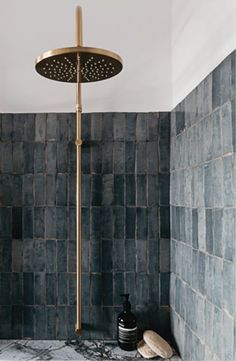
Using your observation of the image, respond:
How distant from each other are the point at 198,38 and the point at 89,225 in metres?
0.71

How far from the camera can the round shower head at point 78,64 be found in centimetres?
96

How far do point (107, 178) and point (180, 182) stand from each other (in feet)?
0.91

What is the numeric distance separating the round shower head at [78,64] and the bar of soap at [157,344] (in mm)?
857

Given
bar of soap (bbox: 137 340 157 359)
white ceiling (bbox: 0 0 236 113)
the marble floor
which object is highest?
white ceiling (bbox: 0 0 236 113)

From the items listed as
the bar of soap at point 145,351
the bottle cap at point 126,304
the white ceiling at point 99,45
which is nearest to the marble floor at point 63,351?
the bar of soap at point 145,351

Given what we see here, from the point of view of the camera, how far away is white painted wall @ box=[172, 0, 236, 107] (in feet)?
2.71

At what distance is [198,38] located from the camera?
1042 mm

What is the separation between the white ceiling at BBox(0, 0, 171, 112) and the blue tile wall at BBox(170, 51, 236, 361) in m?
0.16

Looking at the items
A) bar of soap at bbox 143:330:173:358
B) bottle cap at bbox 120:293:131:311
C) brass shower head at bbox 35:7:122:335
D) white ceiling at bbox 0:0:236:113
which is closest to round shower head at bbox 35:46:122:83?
brass shower head at bbox 35:7:122:335

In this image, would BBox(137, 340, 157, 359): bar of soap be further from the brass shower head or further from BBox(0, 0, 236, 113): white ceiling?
BBox(0, 0, 236, 113): white ceiling

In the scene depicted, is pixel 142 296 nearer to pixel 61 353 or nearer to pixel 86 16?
pixel 61 353

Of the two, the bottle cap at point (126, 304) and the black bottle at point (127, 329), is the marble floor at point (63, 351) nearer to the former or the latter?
the black bottle at point (127, 329)

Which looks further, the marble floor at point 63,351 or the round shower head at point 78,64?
the marble floor at point 63,351

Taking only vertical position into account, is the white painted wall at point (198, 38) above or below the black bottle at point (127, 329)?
above
